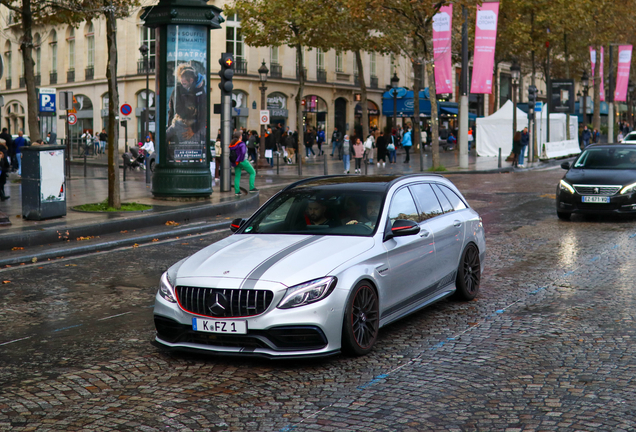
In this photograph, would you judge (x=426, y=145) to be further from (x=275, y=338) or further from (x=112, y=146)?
(x=275, y=338)

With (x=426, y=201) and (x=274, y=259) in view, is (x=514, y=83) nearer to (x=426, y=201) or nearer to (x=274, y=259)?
(x=426, y=201)

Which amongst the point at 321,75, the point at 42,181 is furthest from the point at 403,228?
the point at 321,75

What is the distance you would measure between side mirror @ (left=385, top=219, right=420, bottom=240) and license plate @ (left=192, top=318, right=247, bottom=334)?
1.62 meters

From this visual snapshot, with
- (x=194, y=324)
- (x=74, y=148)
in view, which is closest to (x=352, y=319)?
(x=194, y=324)

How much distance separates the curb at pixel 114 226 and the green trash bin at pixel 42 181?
1.25 m

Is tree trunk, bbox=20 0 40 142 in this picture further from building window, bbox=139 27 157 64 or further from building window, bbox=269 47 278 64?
building window, bbox=269 47 278 64

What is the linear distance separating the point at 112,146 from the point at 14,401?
36.0 feet

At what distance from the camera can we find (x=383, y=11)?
3147cm

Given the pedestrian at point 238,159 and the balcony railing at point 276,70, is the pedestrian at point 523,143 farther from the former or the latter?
the balcony railing at point 276,70

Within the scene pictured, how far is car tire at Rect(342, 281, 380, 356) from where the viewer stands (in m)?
5.79

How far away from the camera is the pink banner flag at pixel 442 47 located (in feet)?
102

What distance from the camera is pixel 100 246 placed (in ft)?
39.7

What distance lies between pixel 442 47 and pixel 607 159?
16679mm

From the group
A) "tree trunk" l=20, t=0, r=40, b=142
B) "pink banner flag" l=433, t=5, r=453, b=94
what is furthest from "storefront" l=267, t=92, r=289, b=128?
"tree trunk" l=20, t=0, r=40, b=142
